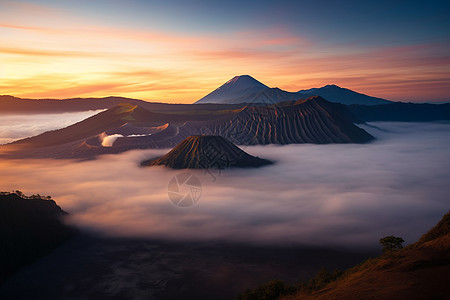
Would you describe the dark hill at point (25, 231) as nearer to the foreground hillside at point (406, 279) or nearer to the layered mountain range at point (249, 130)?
the foreground hillside at point (406, 279)

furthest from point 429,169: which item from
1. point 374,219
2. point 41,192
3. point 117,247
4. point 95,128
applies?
point 95,128

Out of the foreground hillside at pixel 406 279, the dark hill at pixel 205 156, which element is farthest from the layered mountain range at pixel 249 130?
the foreground hillside at pixel 406 279

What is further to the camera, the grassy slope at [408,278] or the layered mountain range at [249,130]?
the layered mountain range at [249,130]

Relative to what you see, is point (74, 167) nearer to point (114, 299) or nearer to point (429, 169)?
point (114, 299)

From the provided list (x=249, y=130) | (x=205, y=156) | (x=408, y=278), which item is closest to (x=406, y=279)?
(x=408, y=278)

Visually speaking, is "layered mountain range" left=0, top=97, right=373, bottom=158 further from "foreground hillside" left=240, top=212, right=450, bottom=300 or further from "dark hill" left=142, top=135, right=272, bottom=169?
"foreground hillside" left=240, top=212, right=450, bottom=300

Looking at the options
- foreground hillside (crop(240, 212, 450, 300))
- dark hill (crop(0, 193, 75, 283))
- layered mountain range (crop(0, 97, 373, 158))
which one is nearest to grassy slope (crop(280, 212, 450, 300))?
foreground hillside (crop(240, 212, 450, 300))
